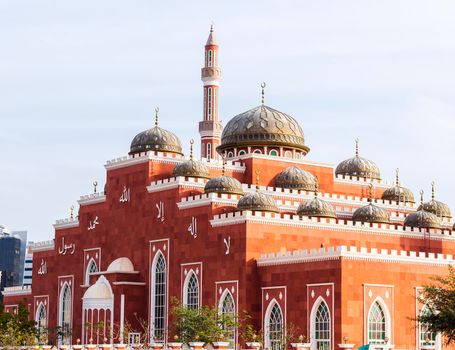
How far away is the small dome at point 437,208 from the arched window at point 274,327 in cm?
1641

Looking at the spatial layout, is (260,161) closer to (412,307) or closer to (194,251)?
(194,251)

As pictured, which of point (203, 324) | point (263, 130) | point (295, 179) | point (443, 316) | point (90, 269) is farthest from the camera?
point (90, 269)

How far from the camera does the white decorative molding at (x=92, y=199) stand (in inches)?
2494

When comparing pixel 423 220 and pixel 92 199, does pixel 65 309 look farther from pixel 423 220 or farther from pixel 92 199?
pixel 423 220

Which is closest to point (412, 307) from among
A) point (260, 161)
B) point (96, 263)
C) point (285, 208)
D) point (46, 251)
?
point (285, 208)

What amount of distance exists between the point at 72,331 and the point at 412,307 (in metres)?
21.8

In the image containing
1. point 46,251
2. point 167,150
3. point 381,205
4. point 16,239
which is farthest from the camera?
point 16,239

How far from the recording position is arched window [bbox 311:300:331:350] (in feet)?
159

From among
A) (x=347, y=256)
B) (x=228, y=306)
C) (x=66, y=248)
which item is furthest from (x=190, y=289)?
(x=66, y=248)

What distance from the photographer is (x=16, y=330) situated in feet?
184

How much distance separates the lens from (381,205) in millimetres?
64688

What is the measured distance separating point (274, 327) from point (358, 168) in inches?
789

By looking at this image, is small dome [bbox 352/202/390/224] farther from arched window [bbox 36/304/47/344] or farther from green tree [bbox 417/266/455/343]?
arched window [bbox 36/304/47/344]

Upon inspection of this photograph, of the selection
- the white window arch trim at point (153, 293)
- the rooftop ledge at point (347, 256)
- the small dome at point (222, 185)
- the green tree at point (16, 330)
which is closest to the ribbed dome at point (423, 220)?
the rooftop ledge at point (347, 256)
